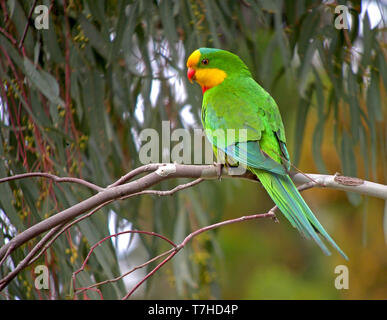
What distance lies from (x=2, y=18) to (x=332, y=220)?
151 inches

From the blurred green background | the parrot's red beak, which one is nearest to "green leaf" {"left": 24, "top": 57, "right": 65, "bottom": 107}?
the blurred green background

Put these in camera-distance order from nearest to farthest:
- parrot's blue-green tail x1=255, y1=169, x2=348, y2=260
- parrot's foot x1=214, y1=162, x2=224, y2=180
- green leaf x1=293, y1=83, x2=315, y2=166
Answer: parrot's blue-green tail x1=255, y1=169, x2=348, y2=260, parrot's foot x1=214, y1=162, x2=224, y2=180, green leaf x1=293, y1=83, x2=315, y2=166

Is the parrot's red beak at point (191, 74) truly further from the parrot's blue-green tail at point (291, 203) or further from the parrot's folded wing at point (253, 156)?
the parrot's blue-green tail at point (291, 203)

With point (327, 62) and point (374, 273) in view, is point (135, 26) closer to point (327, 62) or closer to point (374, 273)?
point (327, 62)

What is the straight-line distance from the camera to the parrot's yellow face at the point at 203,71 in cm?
189

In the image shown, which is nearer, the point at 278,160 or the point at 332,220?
the point at 278,160

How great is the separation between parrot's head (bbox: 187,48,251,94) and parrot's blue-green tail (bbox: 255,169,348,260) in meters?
0.51

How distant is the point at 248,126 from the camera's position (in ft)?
5.55

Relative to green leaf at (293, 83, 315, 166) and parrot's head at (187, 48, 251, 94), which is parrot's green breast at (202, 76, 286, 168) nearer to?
parrot's head at (187, 48, 251, 94)

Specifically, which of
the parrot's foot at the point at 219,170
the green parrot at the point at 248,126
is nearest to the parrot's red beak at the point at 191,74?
the green parrot at the point at 248,126

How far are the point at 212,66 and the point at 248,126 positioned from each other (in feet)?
1.12

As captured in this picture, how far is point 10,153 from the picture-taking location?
1.83 m

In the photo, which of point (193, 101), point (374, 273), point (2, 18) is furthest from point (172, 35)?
point (374, 273)

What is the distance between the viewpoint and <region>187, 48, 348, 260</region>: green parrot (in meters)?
1.41
